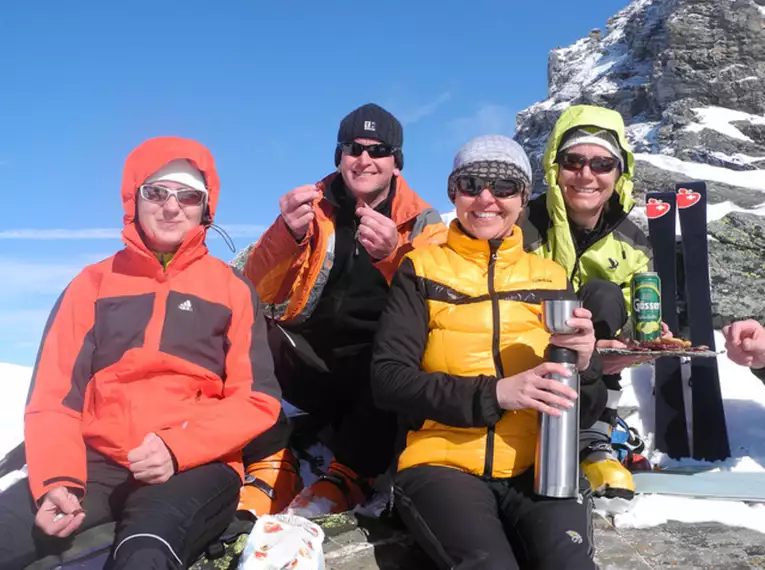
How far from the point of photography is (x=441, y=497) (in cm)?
269

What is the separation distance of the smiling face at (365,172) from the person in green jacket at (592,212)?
108 cm

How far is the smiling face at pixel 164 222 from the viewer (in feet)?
11.4

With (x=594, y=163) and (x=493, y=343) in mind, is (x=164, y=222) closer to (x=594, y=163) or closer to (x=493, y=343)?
(x=493, y=343)

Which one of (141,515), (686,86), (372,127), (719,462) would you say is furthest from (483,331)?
(686,86)

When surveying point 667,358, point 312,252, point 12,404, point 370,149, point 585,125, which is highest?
point 585,125

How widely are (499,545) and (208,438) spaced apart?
145 centimetres

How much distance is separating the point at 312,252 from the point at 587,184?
6.36 ft

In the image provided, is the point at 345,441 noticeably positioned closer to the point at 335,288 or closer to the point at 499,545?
the point at 335,288

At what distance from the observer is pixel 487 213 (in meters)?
3.21

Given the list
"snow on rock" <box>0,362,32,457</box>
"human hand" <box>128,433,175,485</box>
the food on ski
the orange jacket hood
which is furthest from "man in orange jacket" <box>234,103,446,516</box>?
"snow on rock" <box>0,362,32,457</box>

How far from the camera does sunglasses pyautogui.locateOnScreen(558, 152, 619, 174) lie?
4297mm

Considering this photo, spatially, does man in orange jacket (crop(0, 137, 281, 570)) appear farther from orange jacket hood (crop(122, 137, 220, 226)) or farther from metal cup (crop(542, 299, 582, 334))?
metal cup (crop(542, 299, 582, 334))

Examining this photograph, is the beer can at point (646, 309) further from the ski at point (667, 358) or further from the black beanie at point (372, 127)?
the ski at point (667, 358)

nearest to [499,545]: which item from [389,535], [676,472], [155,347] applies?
[389,535]
